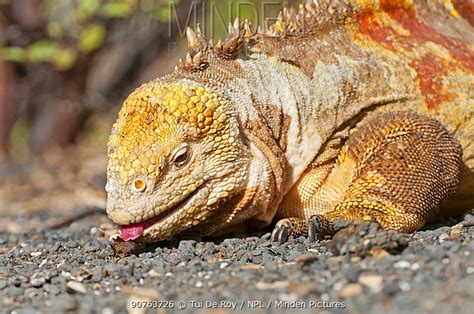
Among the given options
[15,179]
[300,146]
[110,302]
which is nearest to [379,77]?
[300,146]

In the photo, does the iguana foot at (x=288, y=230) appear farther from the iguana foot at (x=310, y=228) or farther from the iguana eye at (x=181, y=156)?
the iguana eye at (x=181, y=156)

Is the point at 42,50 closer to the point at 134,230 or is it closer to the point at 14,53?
the point at 14,53

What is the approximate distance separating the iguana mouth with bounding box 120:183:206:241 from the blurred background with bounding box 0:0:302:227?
516cm

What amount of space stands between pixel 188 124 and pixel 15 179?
904cm

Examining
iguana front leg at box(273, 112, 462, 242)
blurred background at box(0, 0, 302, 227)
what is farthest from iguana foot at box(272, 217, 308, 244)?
blurred background at box(0, 0, 302, 227)

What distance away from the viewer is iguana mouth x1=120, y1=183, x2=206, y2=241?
6578mm

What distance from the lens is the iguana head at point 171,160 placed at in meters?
6.46

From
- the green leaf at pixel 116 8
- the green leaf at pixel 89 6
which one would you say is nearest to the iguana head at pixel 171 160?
the green leaf at pixel 116 8

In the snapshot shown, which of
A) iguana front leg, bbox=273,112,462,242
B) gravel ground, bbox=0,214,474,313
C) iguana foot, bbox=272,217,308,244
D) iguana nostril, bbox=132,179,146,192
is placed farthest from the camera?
iguana front leg, bbox=273,112,462,242

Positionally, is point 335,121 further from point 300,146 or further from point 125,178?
point 125,178

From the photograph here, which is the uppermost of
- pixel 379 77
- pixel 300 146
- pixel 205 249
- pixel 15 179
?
Answer: pixel 379 77

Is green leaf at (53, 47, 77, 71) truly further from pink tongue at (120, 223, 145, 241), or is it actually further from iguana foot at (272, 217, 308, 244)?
iguana foot at (272, 217, 308, 244)

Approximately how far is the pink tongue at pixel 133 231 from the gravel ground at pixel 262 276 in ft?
0.55

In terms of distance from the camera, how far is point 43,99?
638 inches
